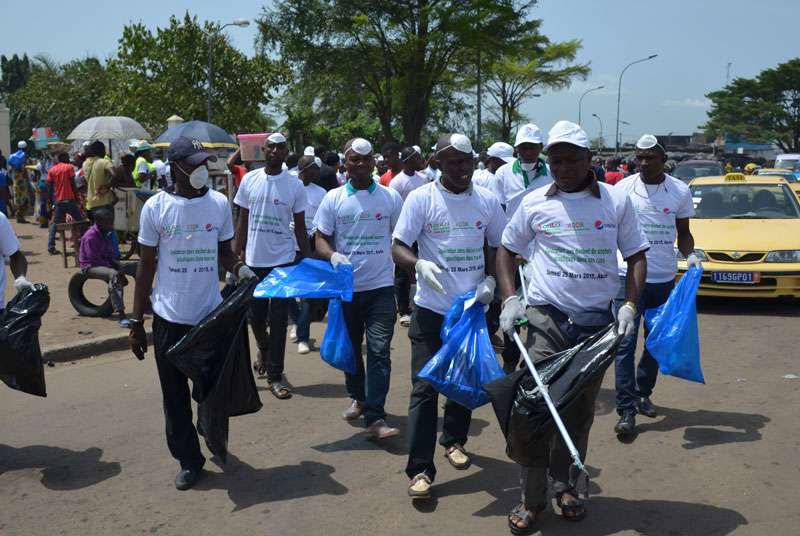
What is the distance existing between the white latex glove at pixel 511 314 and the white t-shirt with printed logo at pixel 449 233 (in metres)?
0.52

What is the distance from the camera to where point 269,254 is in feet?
22.7

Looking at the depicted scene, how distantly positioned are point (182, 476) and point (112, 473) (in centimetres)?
53

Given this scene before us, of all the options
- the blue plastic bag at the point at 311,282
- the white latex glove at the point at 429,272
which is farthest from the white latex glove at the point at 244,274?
the white latex glove at the point at 429,272

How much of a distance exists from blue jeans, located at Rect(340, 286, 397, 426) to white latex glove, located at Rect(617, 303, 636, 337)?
5.88 ft

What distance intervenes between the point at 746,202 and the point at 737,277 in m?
1.88

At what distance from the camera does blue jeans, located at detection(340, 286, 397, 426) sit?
17.9 feet

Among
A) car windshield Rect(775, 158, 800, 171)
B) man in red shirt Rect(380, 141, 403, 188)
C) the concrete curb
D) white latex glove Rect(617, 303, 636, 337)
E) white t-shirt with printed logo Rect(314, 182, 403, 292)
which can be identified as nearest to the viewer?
white latex glove Rect(617, 303, 636, 337)

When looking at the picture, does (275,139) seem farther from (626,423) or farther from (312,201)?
(626,423)

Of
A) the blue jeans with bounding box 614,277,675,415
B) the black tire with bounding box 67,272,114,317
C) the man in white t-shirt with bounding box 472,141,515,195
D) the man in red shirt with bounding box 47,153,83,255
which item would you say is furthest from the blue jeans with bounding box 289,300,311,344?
the man in red shirt with bounding box 47,153,83,255

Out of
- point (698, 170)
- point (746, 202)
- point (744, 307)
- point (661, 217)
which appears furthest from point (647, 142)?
point (698, 170)

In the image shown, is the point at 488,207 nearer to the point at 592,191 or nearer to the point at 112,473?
the point at 592,191

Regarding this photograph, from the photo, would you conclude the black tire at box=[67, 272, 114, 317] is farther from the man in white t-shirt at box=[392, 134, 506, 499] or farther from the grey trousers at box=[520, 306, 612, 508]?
the grey trousers at box=[520, 306, 612, 508]

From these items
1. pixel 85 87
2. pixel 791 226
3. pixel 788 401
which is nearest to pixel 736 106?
pixel 85 87

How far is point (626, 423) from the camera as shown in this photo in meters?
5.60
